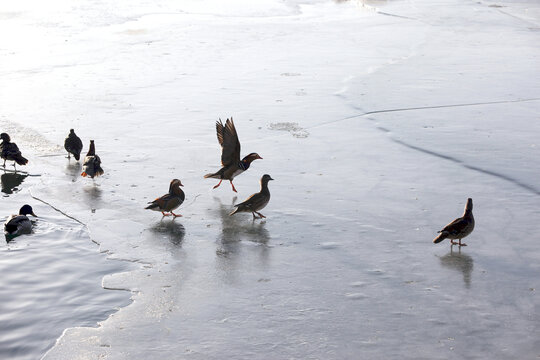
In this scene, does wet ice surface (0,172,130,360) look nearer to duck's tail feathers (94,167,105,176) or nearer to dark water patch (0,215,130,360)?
dark water patch (0,215,130,360)

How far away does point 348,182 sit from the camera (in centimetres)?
1059

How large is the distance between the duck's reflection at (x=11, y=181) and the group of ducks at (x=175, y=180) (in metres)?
0.22

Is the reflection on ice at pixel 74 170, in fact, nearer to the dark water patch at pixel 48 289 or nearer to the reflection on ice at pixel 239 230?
the dark water patch at pixel 48 289

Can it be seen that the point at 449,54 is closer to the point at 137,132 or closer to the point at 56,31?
the point at 137,132

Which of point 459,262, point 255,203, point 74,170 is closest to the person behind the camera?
point 459,262

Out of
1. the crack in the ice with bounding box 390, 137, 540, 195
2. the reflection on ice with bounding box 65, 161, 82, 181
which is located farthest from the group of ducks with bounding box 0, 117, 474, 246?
the crack in the ice with bounding box 390, 137, 540, 195

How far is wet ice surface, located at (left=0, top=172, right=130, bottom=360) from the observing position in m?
6.49

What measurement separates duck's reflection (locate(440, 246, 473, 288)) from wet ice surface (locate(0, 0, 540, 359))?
0.03 m

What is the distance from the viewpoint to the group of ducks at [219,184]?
8.28m

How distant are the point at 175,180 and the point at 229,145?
139 centimetres

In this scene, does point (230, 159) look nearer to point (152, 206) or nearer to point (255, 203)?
point (255, 203)

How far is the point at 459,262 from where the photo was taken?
7996 millimetres

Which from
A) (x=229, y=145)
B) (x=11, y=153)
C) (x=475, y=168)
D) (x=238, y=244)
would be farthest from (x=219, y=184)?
(x=475, y=168)

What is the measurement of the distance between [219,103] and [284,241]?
6988 mm
